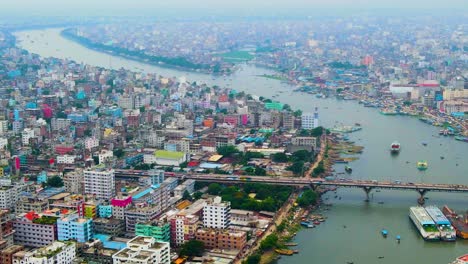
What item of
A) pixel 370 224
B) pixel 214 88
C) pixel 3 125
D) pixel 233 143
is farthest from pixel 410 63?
Result: pixel 370 224

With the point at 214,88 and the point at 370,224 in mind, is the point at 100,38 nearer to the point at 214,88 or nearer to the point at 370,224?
the point at 214,88

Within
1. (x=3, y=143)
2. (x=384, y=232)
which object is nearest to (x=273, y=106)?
(x=3, y=143)

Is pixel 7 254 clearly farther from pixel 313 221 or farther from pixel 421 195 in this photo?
pixel 421 195

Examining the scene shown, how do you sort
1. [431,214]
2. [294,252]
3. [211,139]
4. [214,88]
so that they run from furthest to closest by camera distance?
[214,88], [211,139], [431,214], [294,252]

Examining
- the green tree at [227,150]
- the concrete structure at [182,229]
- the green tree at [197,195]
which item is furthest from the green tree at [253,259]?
the green tree at [227,150]

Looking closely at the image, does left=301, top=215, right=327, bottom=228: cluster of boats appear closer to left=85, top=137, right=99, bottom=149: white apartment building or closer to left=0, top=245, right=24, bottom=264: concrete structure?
left=0, top=245, right=24, bottom=264: concrete structure

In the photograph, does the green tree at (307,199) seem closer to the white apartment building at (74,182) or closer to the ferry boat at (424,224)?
the ferry boat at (424,224)

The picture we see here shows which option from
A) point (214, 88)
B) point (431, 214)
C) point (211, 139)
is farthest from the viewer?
point (214, 88)
